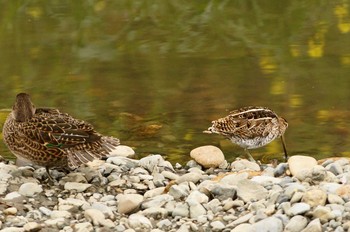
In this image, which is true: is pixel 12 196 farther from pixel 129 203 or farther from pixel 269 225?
pixel 269 225

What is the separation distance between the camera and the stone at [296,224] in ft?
26.8

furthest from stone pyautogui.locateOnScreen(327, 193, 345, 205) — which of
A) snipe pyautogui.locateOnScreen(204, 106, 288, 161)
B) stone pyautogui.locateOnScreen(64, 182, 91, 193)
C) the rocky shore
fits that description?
snipe pyautogui.locateOnScreen(204, 106, 288, 161)

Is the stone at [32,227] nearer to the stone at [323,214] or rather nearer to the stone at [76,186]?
the stone at [76,186]

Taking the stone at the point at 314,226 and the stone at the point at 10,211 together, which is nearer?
the stone at the point at 314,226

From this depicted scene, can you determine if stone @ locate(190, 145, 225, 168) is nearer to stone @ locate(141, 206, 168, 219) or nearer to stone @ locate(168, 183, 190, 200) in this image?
stone @ locate(168, 183, 190, 200)

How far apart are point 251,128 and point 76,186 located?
8.21ft

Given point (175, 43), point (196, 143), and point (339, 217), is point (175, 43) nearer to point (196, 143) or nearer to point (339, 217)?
point (196, 143)

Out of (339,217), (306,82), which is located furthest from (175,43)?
(339,217)

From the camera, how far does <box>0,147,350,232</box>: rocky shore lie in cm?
843

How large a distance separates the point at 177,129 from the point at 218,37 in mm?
4911

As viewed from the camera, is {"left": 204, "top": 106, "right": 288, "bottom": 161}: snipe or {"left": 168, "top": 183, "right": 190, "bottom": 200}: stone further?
{"left": 204, "top": 106, "right": 288, "bottom": 161}: snipe

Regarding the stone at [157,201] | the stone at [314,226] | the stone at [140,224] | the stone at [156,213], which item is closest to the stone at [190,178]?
the stone at [157,201]

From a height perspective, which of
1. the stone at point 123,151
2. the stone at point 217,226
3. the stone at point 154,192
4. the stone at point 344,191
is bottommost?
the stone at point 123,151

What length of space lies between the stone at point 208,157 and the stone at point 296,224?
9.07 feet
